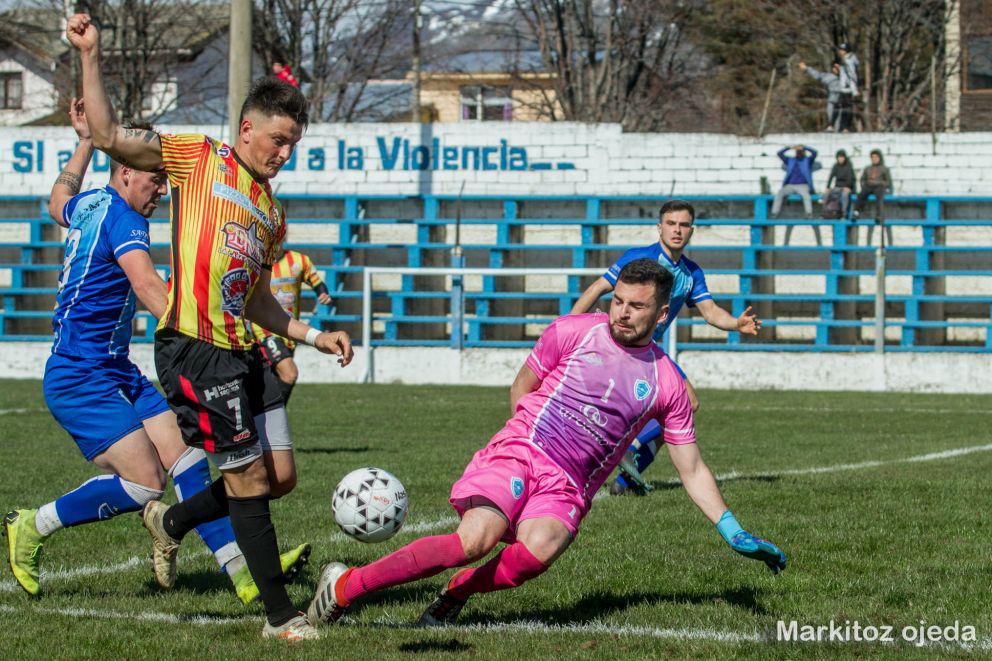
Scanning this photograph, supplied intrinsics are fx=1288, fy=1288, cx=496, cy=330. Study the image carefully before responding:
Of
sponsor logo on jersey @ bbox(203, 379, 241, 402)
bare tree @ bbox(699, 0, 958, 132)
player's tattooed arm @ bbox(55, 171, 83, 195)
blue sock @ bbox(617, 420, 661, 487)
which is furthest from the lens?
bare tree @ bbox(699, 0, 958, 132)

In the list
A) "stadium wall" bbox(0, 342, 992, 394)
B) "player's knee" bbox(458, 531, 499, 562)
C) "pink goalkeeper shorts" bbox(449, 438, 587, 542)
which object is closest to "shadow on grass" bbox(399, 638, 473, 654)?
"player's knee" bbox(458, 531, 499, 562)

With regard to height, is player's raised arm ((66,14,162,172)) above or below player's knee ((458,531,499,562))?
above

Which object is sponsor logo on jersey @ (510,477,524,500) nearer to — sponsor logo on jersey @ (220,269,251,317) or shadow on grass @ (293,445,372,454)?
sponsor logo on jersey @ (220,269,251,317)

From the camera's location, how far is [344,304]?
2353 cm

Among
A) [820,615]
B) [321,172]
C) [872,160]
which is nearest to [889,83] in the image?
[872,160]

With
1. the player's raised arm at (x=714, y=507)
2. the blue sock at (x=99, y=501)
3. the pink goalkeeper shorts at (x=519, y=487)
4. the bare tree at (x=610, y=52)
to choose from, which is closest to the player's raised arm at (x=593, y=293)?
the player's raised arm at (x=714, y=507)

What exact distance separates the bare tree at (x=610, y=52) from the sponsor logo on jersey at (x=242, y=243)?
87.0 ft

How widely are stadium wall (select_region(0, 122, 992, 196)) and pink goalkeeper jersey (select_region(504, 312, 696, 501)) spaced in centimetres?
1806

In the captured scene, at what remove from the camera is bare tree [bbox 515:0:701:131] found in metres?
31.2

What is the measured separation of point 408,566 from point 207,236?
144 centimetres

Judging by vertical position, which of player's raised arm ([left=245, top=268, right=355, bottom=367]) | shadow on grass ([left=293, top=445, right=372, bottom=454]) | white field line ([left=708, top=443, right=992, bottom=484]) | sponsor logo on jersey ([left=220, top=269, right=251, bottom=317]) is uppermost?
sponsor logo on jersey ([left=220, top=269, right=251, bottom=317])

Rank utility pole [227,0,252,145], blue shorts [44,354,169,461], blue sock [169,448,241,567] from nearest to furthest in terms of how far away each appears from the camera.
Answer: blue sock [169,448,241,567], blue shorts [44,354,169,461], utility pole [227,0,252,145]

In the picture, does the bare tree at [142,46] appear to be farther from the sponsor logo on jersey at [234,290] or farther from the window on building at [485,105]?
the sponsor logo on jersey at [234,290]

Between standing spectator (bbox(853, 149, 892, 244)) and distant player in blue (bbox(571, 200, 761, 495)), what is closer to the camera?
distant player in blue (bbox(571, 200, 761, 495))
